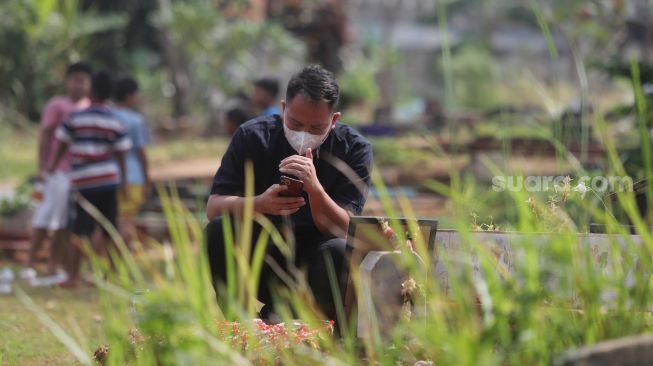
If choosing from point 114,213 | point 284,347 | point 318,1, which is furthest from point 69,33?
point 284,347

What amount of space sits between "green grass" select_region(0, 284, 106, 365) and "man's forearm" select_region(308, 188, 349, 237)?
3.10 ft

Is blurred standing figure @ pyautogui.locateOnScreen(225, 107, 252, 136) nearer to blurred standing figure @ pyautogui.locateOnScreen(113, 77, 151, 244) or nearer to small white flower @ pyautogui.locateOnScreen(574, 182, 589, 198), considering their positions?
blurred standing figure @ pyautogui.locateOnScreen(113, 77, 151, 244)

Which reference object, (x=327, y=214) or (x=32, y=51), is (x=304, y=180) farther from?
(x=32, y=51)

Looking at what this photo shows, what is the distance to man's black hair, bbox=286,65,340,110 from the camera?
4672mm

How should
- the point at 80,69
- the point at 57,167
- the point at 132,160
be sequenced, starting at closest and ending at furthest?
the point at 57,167
the point at 80,69
the point at 132,160

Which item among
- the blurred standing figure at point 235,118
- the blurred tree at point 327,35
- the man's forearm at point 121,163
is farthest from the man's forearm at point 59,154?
the blurred tree at point 327,35

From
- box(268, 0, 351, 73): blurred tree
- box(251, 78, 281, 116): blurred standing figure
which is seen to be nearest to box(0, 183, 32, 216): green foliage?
box(251, 78, 281, 116): blurred standing figure

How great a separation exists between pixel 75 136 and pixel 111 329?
5.41 metres

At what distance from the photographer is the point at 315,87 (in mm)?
4668

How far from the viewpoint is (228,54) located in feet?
88.5

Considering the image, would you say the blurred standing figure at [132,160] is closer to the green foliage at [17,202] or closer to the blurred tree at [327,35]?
the green foliage at [17,202]

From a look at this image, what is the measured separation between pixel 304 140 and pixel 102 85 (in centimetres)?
397

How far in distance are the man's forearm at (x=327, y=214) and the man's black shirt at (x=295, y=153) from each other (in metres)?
0.14

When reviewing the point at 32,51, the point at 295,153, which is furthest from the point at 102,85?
the point at 32,51
